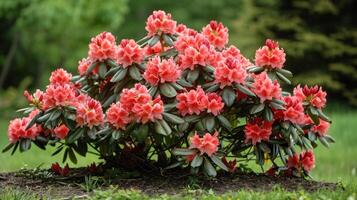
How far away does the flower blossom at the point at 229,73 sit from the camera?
4.35 meters

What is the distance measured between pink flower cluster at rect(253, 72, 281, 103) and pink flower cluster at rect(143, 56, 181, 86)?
53 cm

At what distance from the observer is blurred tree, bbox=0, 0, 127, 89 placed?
45.6 ft

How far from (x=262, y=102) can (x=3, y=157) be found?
546 centimetres

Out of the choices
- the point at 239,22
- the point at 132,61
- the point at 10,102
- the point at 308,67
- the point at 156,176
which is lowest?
the point at 156,176

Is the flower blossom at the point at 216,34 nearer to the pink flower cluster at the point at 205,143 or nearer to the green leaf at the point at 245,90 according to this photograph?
the green leaf at the point at 245,90

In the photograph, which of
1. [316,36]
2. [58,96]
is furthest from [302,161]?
[316,36]

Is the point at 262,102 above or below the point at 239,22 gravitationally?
below

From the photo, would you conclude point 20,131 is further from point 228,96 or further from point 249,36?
point 249,36

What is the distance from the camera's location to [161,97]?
181 inches

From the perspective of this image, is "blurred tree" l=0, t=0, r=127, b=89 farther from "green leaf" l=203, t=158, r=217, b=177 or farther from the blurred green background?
"green leaf" l=203, t=158, r=217, b=177

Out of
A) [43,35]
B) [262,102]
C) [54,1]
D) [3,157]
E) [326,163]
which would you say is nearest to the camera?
[262,102]

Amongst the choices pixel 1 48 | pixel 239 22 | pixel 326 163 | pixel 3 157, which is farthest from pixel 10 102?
pixel 326 163

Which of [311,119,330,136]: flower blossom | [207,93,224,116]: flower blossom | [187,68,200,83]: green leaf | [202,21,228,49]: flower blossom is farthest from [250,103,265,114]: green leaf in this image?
[202,21,228,49]: flower blossom

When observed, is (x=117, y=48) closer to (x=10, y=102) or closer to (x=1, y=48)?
(x=10, y=102)
